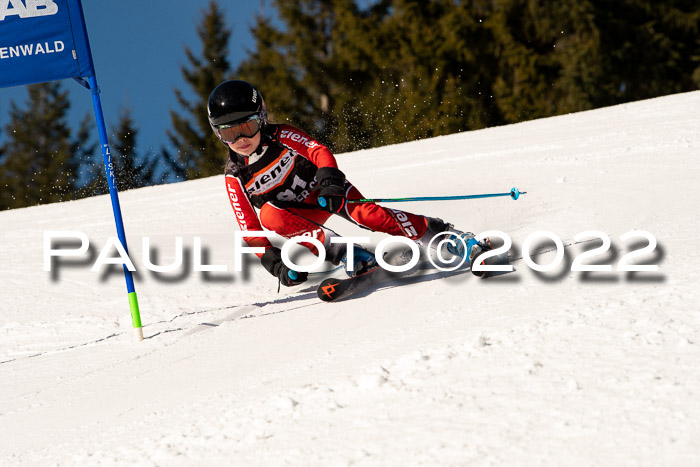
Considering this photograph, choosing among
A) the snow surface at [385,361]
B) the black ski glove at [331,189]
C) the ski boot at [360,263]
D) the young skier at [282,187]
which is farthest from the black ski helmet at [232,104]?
the snow surface at [385,361]

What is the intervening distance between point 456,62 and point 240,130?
71.3 feet

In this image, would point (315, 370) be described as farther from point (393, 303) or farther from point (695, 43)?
point (695, 43)

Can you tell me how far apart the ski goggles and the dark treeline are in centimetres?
1850

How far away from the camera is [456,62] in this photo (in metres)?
24.6

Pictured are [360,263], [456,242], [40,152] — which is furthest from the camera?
[40,152]

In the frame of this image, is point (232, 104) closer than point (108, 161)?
Yes

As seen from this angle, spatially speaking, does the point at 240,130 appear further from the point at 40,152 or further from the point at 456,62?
the point at 40,152

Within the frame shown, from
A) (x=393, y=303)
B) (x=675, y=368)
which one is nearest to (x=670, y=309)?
(x=675, y=368)

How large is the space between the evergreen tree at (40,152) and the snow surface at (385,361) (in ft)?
99.8

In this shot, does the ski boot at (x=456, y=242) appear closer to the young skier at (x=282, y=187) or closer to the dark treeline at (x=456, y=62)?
the young skier at (x=282, y=187)

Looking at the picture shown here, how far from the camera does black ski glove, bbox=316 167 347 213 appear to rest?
12.4 feet

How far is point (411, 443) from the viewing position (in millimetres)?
1870

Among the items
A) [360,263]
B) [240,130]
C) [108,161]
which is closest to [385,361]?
[360,263]

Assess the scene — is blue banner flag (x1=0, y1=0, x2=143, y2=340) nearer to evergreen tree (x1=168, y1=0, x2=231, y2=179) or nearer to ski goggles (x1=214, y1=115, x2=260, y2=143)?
ski goggles (x1=214, y1=115, x2=260, y2=143)
